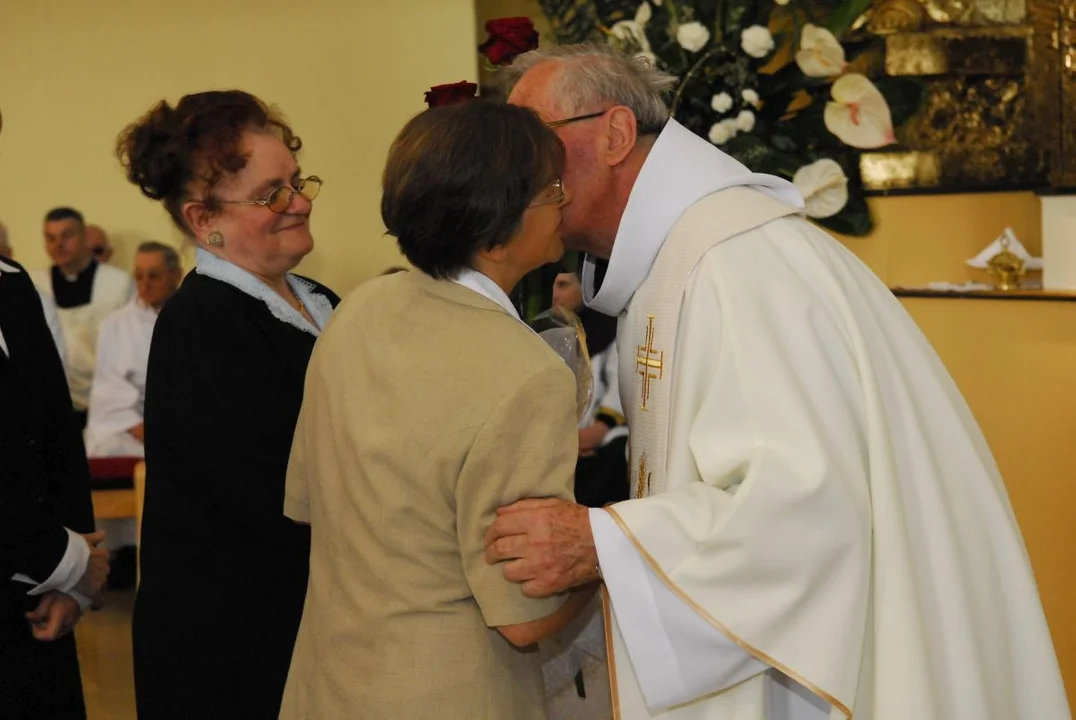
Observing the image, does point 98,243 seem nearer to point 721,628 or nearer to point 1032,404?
point 1032,404

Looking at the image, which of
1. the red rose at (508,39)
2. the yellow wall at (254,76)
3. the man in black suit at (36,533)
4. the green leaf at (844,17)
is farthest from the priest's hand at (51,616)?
the yellow wall at (254,76)

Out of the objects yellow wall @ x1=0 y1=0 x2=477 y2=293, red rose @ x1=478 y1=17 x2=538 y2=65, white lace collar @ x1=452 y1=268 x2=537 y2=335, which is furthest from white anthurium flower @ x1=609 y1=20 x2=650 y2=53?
white lace collar @ x1=452 y1=268 x2=537 y2=335

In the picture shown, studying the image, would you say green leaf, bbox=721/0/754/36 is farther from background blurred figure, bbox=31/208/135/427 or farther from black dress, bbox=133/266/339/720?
background blurred figure, bbox=31/208/135/427

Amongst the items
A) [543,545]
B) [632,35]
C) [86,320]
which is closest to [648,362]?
Answer: [543,545]

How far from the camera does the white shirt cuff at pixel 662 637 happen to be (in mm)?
1943

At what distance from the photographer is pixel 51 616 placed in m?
2.56

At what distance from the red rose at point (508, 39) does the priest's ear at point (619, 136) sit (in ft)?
2.56

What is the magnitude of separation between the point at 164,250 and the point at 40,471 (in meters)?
3.98

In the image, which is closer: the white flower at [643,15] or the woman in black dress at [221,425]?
the woman in black dress at [221,425]

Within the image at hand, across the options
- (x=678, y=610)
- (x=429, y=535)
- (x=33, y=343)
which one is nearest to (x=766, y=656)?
(x=678, y=610)

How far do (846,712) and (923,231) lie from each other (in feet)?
11.9

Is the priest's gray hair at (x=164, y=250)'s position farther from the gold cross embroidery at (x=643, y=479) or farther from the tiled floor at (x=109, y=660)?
the gold cross embroidery at (x=643, y=479)

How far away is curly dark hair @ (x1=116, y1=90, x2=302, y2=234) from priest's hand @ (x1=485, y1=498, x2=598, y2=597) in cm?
105

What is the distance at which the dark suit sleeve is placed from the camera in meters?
2.49
